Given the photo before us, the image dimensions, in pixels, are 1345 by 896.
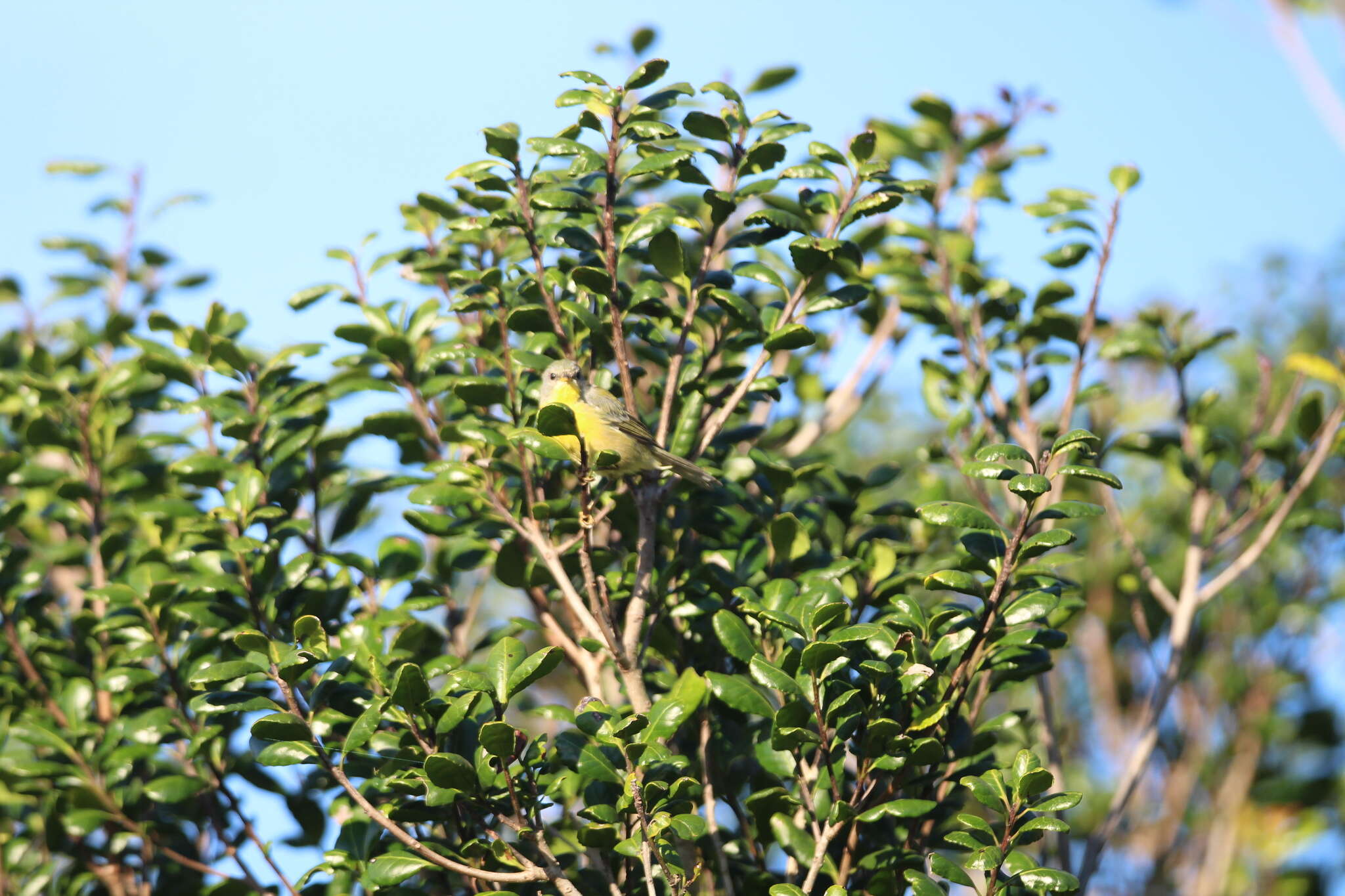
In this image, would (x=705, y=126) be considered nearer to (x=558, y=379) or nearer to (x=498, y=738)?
(x=558, y=379)

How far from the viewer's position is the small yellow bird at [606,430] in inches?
116

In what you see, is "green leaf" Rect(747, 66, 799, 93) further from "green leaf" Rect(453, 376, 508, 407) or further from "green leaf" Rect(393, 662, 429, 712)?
"green leaf" Rect(393, 662, 429, 712)

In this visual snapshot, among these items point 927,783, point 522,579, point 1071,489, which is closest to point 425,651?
point 522,579

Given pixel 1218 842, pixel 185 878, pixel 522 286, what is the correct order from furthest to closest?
pixel 1218 842 → pixel 185 878 → pixel 522 286

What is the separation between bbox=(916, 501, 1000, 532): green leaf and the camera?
2.53m

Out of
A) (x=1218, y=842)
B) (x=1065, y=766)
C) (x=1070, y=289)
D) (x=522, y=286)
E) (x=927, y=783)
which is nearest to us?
(x=927, y=783)

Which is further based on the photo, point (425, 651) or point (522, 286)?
point (425, 651)

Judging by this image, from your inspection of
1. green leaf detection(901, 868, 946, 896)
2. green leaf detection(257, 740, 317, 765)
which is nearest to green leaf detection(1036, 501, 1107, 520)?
green leaf detection(901, 868, 946, 896)

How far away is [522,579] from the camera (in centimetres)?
330

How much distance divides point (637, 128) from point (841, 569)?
1263 millimetres

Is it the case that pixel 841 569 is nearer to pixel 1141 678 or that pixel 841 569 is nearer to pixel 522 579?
pixel 522 579

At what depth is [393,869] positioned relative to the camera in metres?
2.52

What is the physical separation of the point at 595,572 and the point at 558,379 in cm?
98

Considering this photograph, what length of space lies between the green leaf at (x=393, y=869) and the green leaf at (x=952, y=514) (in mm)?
1369
